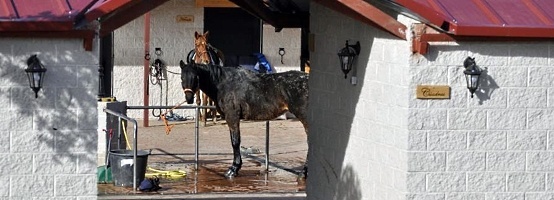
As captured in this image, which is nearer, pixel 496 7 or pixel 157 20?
pixel 496 7

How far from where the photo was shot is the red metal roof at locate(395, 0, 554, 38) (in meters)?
11.1

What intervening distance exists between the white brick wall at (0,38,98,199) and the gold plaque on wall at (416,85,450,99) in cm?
271

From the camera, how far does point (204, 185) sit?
1747cm

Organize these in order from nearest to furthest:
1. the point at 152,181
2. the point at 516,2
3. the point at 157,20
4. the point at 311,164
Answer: the point at 516,2, the point at 311,164, the point at 152,181, the point at 157,20

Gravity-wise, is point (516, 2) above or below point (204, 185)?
above

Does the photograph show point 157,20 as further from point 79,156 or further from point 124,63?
point 79,156

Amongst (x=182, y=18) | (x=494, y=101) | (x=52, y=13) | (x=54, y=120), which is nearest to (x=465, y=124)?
(x=494, y=101)

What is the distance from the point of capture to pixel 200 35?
76.9ft

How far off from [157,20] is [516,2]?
14211 mm

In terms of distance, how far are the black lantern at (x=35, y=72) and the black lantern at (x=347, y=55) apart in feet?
10.0

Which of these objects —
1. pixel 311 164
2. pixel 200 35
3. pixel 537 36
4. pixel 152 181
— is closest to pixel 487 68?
pixel 537 36

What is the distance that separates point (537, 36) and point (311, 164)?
370 centimetres

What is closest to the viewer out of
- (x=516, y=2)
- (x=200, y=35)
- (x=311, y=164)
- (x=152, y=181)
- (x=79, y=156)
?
(x=79, y=156)

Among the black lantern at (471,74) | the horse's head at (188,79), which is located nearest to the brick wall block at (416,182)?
the black lantern at (471,74)
